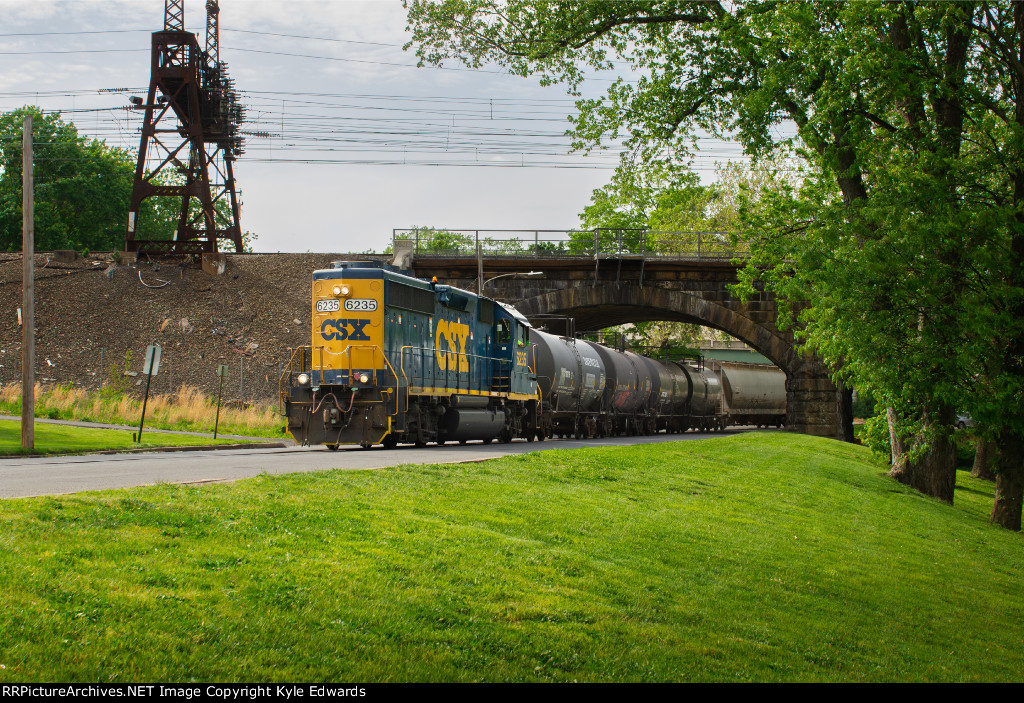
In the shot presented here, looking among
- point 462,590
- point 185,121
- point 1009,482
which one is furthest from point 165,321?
point 462,590

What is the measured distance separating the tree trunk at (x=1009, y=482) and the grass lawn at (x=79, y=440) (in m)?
19.8

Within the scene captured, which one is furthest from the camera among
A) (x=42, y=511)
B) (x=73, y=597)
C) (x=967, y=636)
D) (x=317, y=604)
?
(x=967, y=636)

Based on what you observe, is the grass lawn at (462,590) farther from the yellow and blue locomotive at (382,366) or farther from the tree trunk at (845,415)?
the tree trunk at (845,415)

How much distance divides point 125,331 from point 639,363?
23909 mm

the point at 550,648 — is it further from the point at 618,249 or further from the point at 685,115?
the point at 618,249

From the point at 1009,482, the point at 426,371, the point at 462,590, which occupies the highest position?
the point at 426,371

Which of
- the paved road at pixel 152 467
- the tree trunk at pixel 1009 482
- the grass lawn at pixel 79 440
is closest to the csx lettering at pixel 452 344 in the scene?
the paved road at pixel 152 467

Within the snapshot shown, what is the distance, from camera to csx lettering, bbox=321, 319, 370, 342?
2239 centimetres

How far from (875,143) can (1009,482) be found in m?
8.90

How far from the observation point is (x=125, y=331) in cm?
4450

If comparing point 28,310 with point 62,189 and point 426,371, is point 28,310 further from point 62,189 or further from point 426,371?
point 62,189

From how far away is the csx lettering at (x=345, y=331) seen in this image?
22.4 metres

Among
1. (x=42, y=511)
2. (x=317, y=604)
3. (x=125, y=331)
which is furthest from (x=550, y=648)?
(x=125, y=331)

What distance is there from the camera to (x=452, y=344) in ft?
86.7
